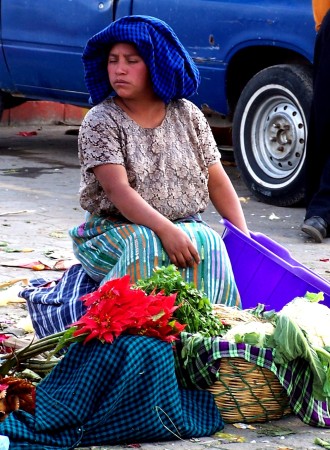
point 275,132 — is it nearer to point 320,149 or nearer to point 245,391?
point 320,149

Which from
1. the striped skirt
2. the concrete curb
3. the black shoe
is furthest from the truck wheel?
the concrete curb

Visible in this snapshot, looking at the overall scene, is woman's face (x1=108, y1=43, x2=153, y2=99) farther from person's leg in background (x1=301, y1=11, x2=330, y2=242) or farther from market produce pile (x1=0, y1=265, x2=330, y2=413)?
person's leg in background (x1=301, y1=11, x2=330, y2=242)

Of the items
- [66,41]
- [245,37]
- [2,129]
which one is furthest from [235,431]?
[2,129]

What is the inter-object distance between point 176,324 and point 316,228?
353 centimetres

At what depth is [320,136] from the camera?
7480 millimetres

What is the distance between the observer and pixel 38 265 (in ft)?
20.5

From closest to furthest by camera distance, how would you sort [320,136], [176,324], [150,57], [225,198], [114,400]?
[114,400] → [176,324] → [150,57] → [225,198] → [320,136]

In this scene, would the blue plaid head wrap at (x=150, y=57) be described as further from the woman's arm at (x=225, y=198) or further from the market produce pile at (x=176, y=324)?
the market produce pile at (x=176, y=324)

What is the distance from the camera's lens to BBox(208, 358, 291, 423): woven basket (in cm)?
388

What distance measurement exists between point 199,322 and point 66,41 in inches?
242

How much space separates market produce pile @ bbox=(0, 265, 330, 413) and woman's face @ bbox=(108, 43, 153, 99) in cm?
87

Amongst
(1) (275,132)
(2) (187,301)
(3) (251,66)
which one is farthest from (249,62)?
(2) (187,301)

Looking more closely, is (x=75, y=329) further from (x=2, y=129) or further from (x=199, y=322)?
(x=2, y=129)

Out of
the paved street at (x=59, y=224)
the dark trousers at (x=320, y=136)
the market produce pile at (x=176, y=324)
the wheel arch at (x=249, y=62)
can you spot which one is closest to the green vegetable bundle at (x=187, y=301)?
the market produce pile at (x=176, y=324)
